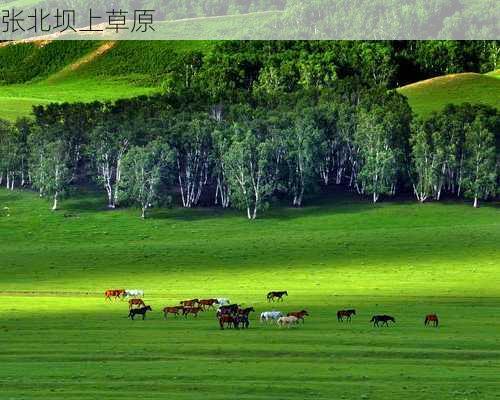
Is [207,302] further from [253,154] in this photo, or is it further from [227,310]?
[253,154]

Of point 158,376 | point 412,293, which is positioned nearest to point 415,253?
point 412,293

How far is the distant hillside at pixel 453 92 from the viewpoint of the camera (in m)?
164

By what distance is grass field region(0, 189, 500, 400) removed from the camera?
1642 inches

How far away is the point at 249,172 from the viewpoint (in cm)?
11975

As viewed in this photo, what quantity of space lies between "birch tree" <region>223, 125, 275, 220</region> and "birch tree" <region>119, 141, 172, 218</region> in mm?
5998

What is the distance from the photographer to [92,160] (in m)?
128

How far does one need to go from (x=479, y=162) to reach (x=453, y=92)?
157 feet

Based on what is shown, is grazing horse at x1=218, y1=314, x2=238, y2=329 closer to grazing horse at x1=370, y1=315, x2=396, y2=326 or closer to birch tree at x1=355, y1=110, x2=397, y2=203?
grazing horse at x1=370, y1=315, x2=396, y2=326

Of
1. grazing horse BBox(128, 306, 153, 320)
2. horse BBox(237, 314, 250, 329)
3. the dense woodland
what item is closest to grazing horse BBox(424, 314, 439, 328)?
horse BBox(237, 314, 250, 329)

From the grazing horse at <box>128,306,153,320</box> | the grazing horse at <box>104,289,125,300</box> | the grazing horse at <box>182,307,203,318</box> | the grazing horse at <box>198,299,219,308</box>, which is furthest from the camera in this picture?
the grazing horse at <box>104,289,125,300</box>

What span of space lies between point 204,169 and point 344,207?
47.5 feet

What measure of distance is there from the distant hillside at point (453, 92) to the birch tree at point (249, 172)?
42.3m

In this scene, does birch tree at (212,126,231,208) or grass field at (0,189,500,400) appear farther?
birch tree at (212,126,231,208)

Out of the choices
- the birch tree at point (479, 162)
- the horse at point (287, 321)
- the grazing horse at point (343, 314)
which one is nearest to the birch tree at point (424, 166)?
the birch tree at point (479, 162)
